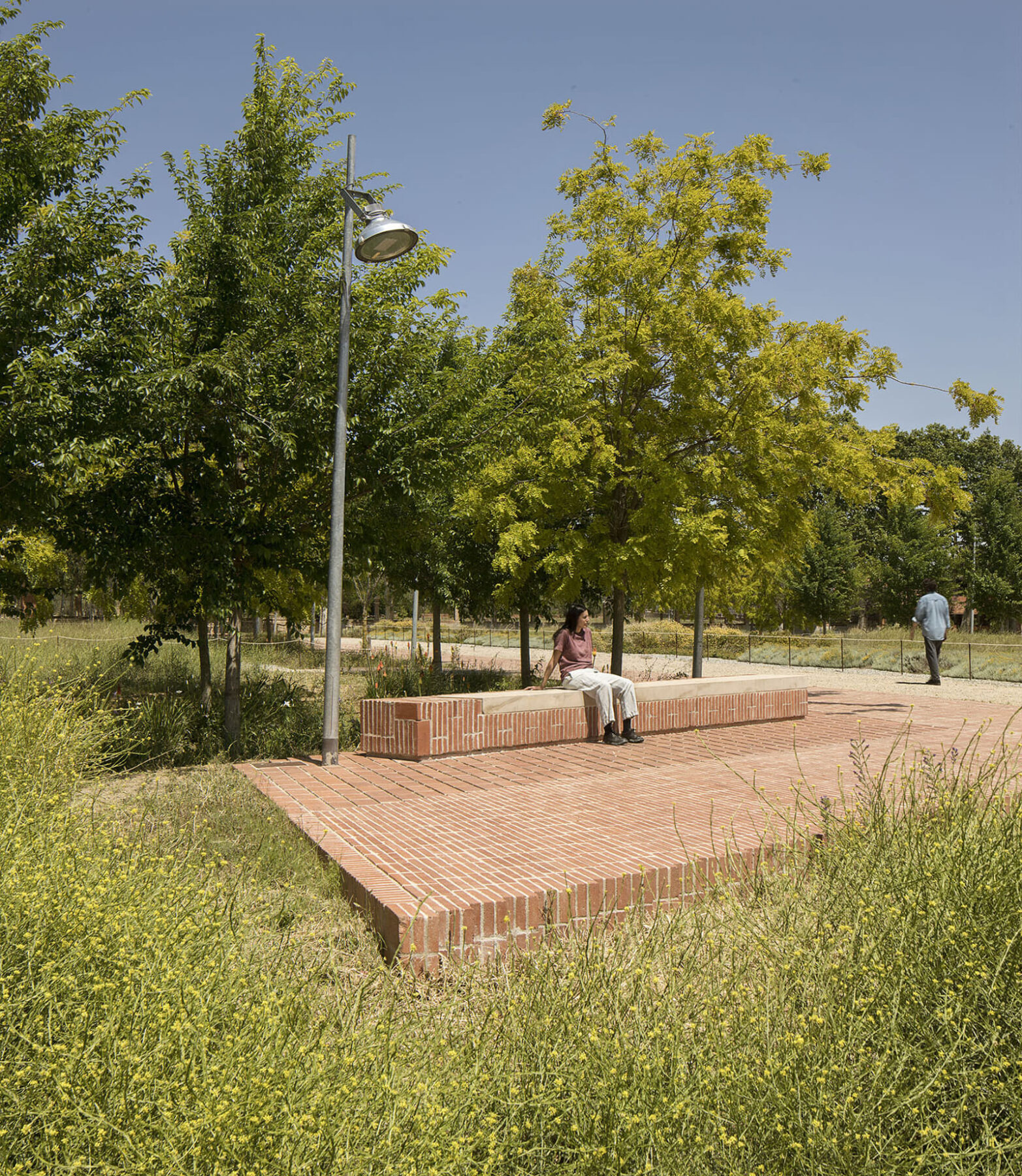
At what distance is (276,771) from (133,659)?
242cm

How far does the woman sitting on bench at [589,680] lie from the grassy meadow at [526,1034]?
195 inches

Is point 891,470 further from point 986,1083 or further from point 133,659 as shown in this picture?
point 986,1083

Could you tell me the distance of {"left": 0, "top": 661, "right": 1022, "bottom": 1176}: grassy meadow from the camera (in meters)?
2.09

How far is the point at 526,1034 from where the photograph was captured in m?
2.62

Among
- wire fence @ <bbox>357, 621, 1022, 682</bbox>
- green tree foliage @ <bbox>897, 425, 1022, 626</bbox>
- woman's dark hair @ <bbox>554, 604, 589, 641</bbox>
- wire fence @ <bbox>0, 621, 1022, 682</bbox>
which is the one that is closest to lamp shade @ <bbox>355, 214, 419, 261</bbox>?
woman's dark hair @ <bbox>554, 604, 589, 641</bbox>

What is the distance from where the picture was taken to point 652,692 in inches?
376

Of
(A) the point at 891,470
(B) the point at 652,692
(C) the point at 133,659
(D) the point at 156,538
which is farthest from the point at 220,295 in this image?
(A) the point at 891,470

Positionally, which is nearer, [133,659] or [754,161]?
[133,659]

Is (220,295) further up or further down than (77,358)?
further up

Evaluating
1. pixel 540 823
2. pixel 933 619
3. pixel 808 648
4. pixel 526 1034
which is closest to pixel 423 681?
pixel 540 823

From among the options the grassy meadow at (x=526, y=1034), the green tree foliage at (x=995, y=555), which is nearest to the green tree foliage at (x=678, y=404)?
the grassy meadow at (x=526, y=1034)

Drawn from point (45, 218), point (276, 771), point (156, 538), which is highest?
point (45, 218)

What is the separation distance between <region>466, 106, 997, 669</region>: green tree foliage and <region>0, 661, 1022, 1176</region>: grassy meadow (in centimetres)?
831

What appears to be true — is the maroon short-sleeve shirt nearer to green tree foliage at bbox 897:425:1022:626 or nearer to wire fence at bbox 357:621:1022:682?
wire fence at bbox 357:621:1022:682
